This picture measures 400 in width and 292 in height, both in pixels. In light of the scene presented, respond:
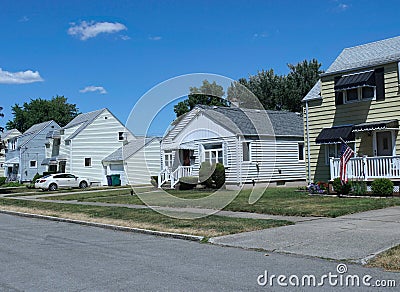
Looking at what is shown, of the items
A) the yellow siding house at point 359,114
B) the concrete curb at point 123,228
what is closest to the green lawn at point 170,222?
the concrete curb at point 123,228

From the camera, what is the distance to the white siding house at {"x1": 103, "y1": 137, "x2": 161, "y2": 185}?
3831 cm

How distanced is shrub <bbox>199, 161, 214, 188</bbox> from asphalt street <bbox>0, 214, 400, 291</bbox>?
17.9 meters

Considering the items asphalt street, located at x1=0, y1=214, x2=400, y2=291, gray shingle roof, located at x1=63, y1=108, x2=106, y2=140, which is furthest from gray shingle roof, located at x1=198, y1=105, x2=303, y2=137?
gray shingle roof, located at x1=63, y1=108, x2=106, y2=140

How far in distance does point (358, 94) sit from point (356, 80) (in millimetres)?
1012

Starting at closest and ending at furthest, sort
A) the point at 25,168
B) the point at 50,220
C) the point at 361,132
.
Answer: the point at 50,220
the point at 361,132
the point at 25,168

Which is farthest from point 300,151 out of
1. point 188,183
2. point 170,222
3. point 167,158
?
point 170,222

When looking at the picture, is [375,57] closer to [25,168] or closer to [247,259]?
[247,259]

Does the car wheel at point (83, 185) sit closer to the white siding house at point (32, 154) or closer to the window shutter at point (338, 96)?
the white siding house at point (32, 154)

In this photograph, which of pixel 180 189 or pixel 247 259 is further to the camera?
pixel 180 189

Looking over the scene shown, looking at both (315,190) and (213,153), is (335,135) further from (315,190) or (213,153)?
(213,153)

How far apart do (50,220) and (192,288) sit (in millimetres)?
12550

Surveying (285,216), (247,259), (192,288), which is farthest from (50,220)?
(192,288)

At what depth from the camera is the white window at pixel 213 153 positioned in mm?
31516

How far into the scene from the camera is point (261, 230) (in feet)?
40.9
